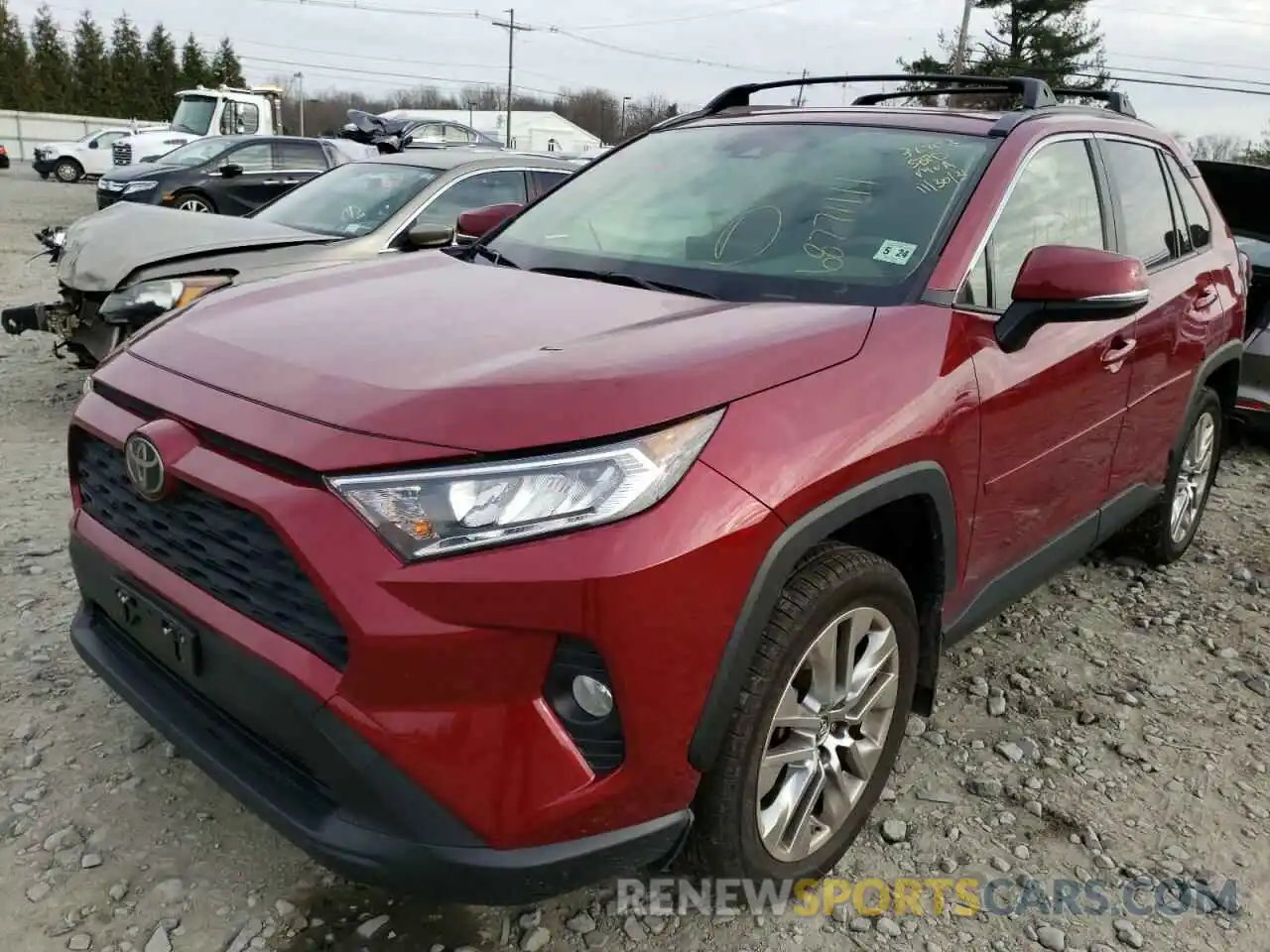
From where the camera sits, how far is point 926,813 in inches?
101

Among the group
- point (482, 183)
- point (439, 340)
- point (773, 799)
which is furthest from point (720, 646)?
point (482, 183)

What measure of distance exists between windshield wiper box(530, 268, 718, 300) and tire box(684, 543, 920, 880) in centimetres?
77

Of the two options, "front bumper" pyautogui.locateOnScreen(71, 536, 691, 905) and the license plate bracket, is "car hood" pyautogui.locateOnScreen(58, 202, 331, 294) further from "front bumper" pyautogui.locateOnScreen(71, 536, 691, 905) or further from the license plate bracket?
"front bumper" pyautogui.locateOnScreen(71, 536, 691, 905)

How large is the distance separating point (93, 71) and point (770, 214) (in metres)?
58.1

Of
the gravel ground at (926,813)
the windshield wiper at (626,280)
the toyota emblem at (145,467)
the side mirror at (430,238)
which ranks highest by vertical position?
the windshield wiper at (626,280)

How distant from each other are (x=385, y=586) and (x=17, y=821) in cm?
145

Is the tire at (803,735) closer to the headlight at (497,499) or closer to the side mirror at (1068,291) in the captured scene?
the headlight at (497,499)

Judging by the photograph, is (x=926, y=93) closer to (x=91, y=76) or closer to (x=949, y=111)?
(x=949, y=111)

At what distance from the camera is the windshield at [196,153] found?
44.0ft

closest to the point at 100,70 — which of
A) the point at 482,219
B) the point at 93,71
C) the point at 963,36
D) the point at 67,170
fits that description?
the point at 93,71

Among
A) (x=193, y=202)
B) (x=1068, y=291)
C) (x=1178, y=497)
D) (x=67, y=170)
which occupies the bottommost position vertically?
(x=67, y=170)

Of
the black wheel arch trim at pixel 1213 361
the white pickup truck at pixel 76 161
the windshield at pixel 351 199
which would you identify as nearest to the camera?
the black wheel arch trim at pixel 1213 361

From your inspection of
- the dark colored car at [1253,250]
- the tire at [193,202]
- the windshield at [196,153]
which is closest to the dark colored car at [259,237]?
the dark colored car at [1253,250]

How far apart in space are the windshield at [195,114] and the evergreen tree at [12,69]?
31621mm
